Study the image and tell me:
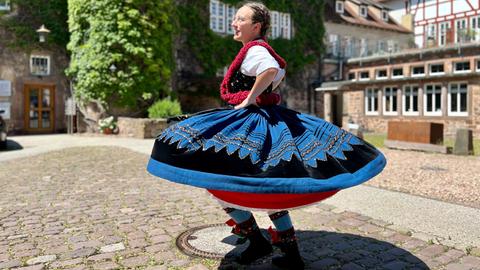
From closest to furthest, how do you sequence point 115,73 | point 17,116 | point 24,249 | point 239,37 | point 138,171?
point 239,37 → point 24,249 → point 138,171 → point 115,73 → point 17,116

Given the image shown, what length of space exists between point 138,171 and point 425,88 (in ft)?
57.6

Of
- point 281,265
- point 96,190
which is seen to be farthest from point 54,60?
point 281,265

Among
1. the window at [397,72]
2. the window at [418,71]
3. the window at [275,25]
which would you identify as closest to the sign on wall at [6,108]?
the window at [275,25]

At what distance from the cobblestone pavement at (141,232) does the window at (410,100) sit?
1834 cm

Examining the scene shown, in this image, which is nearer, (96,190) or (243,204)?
(243,204)

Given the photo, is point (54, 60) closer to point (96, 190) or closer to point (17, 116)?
point (17, 116)

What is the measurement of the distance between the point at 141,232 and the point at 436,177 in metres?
5.58

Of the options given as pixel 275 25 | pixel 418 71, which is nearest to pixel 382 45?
pixel 418 71

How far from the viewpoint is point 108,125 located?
53.2ft

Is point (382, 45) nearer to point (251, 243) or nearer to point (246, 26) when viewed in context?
point (246, 26)

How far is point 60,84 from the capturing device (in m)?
18.8


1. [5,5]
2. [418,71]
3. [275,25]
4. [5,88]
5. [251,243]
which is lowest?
[251,243]

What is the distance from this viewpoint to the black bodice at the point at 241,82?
2.82 meters

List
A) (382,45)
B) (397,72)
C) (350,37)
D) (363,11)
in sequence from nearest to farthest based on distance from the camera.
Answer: (397,72) → (382,45) → (350,37) → (363,11)
